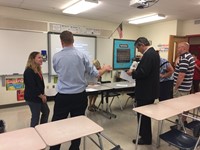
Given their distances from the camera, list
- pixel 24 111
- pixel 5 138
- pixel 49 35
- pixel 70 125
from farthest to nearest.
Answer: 1. pixel 49 35
2. pixel 24 111
3. pixel 70 125
4. pixel 5 138

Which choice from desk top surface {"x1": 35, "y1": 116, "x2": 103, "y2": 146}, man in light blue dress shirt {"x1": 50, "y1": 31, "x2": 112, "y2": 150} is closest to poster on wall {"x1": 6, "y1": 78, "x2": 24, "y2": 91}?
man in light blue dress shirt {"x1": 50, "y1": 31, "x2": 112, "y2": 150}

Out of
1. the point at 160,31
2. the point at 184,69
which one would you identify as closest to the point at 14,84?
the point at 184,69

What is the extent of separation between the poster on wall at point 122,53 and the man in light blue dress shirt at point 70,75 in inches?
171

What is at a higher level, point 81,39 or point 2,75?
point 81,39

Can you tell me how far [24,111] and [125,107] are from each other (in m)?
2.54

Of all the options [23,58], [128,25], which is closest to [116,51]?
[128,25]

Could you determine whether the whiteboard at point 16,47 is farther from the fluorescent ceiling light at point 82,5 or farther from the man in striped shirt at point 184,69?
the man in striped shirt at point 184,69

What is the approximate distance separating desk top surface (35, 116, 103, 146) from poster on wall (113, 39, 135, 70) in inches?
185

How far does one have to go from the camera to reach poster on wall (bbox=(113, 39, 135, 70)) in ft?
20.3

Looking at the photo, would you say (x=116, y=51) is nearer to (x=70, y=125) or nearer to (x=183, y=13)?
(x=183, y=13)

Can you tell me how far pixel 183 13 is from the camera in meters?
4.69

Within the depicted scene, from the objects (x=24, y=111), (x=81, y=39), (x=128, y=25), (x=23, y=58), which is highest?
(x=128, y=25)

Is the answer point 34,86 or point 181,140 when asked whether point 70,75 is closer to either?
point 34,86

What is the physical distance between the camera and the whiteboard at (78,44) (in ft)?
15.9
